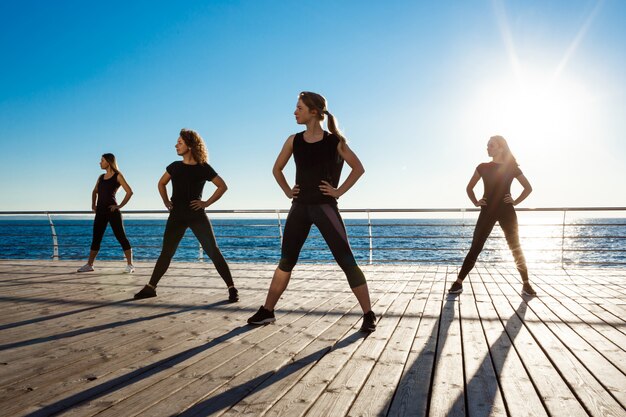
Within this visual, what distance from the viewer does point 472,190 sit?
15.9ft

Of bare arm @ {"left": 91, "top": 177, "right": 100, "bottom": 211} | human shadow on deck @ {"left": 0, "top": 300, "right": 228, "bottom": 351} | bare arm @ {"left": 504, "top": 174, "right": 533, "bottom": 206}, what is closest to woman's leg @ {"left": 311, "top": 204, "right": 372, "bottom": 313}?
human shadow on deck @ {"left": 0, "top": 300, "right": 228, "bottom": 351}

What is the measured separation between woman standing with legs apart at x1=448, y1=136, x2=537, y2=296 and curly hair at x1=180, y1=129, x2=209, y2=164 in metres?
2.77

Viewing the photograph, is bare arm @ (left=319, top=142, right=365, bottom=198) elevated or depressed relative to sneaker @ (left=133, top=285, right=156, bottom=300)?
elevated

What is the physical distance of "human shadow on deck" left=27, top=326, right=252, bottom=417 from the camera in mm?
1656

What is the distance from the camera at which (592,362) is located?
7.40 feet

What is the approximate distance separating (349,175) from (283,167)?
0.49 metres

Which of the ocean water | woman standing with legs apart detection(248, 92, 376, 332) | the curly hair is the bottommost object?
the ocean water

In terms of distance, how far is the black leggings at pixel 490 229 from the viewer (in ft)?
14.7

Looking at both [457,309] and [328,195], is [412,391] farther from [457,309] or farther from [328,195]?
[457,309]

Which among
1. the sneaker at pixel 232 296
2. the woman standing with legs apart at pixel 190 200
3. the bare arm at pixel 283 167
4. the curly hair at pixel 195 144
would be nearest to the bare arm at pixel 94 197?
the woman standing with legs apart at pixel 190 200

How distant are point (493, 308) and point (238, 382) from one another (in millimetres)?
2603

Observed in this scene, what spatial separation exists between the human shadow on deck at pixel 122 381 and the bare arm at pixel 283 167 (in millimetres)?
1045

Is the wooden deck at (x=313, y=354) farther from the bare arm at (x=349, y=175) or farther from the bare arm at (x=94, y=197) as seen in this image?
the bare arm at (x=94, y=197)

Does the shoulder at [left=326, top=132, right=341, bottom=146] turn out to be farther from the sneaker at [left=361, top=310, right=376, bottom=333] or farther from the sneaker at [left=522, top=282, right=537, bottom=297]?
the sneaker at [left=522, top=282, right=537, bottom=297]
